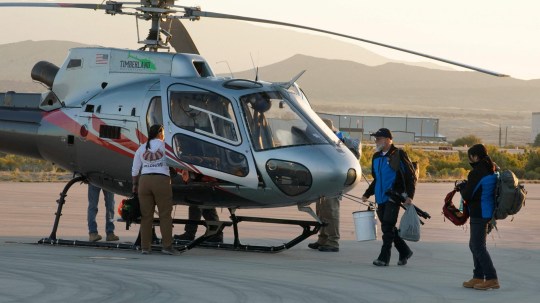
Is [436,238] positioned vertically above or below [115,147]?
below

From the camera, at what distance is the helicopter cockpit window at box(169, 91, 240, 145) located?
51.3 ft

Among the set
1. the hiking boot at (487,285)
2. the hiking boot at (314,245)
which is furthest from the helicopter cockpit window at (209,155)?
the hiking boot at (487,285)

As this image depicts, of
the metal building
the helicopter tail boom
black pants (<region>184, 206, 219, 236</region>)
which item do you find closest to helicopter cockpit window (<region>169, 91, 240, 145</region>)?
black pants (<region>184, 206, 219, 236</region>)

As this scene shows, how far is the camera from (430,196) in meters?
33.4

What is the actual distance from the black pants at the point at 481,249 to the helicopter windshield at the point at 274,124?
3480 mm

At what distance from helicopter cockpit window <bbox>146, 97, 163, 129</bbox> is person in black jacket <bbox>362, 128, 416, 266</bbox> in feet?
10.3

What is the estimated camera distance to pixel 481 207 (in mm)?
12758

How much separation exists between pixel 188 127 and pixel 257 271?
2773 mm

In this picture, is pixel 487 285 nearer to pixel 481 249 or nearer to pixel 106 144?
pixel 481 249

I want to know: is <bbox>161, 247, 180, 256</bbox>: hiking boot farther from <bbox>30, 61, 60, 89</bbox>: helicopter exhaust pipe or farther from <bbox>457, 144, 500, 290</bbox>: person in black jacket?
<bbox>457, 144, 500, 290</bbox>: person in black jacket

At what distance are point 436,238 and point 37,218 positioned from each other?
7538 millimetres

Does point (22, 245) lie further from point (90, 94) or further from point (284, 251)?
point (284, 251)

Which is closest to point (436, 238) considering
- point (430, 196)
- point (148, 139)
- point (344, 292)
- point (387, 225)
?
point (387, 225)

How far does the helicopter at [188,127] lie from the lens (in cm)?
1549
